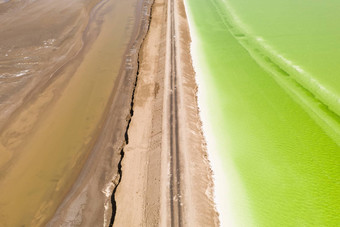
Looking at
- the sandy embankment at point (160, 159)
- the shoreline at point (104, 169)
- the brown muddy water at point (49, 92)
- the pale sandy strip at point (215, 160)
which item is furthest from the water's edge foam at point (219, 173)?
the brown muddy water at point (49, 92)

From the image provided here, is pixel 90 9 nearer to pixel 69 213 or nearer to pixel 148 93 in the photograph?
pixel 148 93

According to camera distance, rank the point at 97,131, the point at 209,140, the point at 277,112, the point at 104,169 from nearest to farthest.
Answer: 1. the point at 104,169
2. the point at 209,140
3. the point at 97,131
4. the point at 277,112

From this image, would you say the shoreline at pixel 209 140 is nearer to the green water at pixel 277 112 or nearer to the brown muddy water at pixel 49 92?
the green water at pixel 277 112

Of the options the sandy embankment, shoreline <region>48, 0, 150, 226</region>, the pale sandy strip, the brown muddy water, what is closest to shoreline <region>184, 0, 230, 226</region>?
the pale sandy strip

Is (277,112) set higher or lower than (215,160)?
higher

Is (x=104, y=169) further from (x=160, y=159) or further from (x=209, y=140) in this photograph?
(x=209, y=140)

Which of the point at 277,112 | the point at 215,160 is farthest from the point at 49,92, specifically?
the point at 277,112
